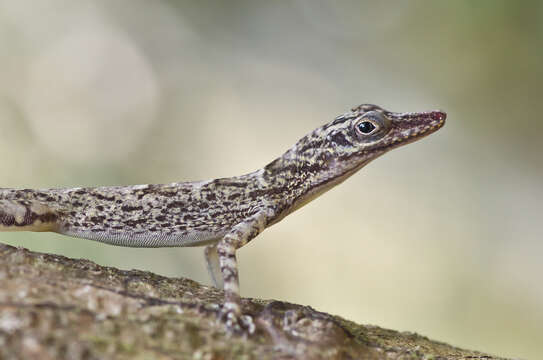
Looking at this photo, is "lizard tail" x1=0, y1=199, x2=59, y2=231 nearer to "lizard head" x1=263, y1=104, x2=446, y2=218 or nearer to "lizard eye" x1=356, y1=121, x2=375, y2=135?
"lizard head" x1=263, y1=104, x2=446, y2=218

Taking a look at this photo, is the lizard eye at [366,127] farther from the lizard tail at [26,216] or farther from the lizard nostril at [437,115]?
the lizard tail at [26,216]

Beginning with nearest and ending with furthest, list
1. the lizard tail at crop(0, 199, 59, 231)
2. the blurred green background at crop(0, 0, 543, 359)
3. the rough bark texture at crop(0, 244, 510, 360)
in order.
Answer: the rough bark texture at crop(0, 244, 510, 360), the lizard tail at crop(0, 199, 59, 231), the blurred green background at crop(0, 0, 543, 359)

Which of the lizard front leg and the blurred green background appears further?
the blurred green background

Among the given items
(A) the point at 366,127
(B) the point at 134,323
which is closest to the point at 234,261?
(B) the point at 134,323

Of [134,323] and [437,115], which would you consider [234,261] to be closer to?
[134,323]

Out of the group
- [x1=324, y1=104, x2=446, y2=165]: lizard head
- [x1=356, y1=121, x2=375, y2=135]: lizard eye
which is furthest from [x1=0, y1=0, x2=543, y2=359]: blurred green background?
[x1=356, y1=121, x2=375, y2=135]: lizard eye
